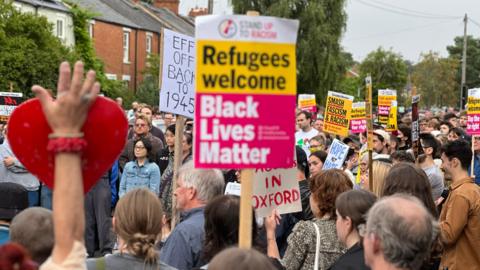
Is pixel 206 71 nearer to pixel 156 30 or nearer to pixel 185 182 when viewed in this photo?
pixel 185 182

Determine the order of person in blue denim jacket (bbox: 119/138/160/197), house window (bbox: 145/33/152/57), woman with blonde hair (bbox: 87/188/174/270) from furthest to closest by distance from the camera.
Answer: house window (bbox: 145/33/152/57), person in blue denim jacket (bbox: 119/138/160/197), woman with blonde hair (bbox: 87/188/174/270)

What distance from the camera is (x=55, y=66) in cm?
3434

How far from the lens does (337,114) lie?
1487 cm

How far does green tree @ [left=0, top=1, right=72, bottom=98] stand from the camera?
32.1 m

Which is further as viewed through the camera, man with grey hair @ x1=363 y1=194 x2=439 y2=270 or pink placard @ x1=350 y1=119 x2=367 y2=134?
pink placard @ x1=350 y1=119 x2=367 y2=134

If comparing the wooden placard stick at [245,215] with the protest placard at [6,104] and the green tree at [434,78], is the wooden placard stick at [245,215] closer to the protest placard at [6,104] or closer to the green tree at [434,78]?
the protest placard at [6,104]

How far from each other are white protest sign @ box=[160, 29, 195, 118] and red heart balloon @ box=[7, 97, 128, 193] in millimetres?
5834

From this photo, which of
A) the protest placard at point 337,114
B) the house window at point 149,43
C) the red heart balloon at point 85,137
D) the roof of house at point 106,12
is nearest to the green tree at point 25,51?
the roof of house at point 106,12

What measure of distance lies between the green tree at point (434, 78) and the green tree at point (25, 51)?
2070 inches

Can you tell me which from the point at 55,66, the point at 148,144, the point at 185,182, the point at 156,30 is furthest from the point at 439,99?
the point at 185,182

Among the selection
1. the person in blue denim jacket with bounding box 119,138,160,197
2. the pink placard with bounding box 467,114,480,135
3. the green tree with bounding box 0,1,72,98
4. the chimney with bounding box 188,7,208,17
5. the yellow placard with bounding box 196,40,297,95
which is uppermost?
the chimney with bounding box 188,7,208,17

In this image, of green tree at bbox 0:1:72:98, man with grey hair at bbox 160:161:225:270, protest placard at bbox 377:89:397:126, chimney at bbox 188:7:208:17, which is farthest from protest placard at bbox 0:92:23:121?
chimney at bbox 188:7:208:17

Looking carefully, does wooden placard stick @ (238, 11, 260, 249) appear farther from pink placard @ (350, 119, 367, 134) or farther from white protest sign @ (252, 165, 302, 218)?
pink placard @ (350, 119, 367, 134)

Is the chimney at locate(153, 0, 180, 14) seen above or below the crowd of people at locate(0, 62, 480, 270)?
above
